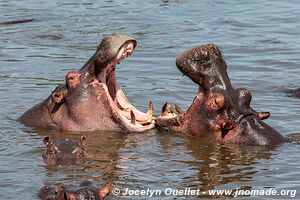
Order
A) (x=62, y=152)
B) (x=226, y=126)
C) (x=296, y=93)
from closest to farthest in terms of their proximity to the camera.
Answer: (x=62, y=152)
(x=226, y=126)
(x=296, y=93)

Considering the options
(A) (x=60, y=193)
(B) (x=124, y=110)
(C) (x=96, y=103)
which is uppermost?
(A) (x=60, y=193)

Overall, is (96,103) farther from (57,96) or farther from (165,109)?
(165,109)

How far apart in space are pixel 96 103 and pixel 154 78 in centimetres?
311

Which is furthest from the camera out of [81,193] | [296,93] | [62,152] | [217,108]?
[296,93]

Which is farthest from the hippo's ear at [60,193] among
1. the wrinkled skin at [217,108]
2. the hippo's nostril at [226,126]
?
the hippo's nostril at [226,126]

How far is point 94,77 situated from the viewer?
9789 millimetres

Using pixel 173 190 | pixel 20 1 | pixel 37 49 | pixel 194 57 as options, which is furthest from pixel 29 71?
pixel 20 1

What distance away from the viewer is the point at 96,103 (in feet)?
32.1

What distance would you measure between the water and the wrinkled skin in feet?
0.44

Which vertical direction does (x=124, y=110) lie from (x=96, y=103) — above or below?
below

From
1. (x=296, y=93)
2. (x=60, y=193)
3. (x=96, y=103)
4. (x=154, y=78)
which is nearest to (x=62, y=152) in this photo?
(x=96, y=103)

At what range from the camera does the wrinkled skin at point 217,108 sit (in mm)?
9312

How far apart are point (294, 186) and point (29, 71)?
607 centimetres

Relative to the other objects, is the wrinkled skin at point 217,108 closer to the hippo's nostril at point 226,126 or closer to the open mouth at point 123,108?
the hippo's nostril at point 226,126
